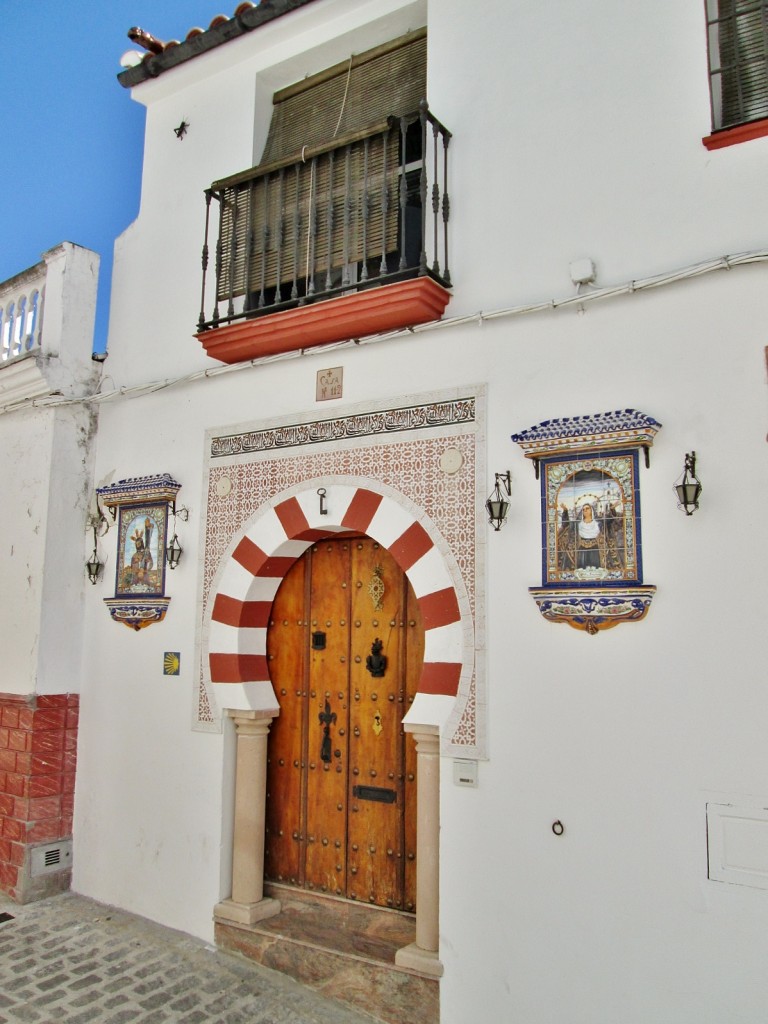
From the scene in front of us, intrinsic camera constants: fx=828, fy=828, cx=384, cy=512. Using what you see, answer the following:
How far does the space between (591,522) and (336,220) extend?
2275 millimetres

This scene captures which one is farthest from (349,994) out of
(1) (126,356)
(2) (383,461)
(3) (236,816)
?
(1) (126,356)

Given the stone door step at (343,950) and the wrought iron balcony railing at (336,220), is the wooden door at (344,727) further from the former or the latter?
the wrought iron balcony railing at (336,220)

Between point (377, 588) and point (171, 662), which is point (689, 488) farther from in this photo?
point (171, 662)

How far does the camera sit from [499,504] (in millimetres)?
3666

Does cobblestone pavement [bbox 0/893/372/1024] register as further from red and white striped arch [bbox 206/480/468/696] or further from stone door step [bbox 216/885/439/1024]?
red and white striped arch [bbox 206/480/468/696]

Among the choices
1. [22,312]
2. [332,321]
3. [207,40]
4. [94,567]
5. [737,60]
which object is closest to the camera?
[737,60]

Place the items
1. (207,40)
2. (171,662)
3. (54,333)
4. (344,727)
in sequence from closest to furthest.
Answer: (344,727) → (171,662) → (207,40) → (54,333)

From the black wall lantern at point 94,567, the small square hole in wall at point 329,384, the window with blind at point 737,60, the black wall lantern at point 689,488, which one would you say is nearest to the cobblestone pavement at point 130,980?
the black wall lantern at point 94,567

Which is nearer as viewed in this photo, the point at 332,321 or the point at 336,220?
the point at 332,321

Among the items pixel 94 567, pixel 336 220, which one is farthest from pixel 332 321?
pixel 94 567

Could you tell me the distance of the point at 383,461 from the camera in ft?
13.7

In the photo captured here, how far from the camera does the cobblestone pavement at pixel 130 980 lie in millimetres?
3787

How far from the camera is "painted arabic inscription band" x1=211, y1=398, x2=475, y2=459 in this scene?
398cm

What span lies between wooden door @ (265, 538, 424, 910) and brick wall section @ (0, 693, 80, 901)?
150cm
